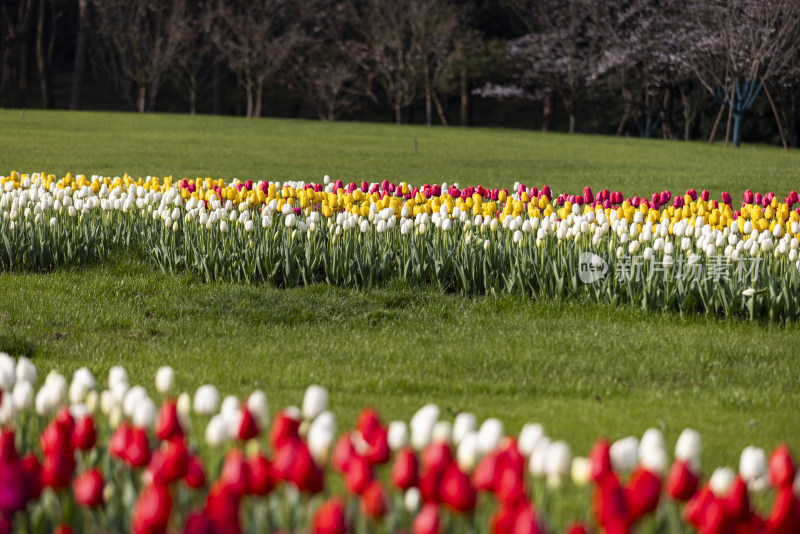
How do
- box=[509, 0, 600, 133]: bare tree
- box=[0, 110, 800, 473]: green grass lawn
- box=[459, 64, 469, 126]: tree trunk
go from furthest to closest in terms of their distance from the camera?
box=[459, 64, 469, 126]: tree trunk → box=[509, 0, 600, 133]: bare tree → box=[0, 110, 800, 473]: green grass lawn

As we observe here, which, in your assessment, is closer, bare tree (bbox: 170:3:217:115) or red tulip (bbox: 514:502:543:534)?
red tulip (bbox: 514:502:543:534)

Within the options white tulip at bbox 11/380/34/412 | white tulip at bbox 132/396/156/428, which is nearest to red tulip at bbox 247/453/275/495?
white tulip at bbox 132/396/156/428

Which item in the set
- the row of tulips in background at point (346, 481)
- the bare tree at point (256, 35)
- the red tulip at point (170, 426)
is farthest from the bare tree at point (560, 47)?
the red tulip at point (170, 426)

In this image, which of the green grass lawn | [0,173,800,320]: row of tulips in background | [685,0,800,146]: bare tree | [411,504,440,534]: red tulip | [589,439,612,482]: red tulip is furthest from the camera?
[685,0,800,146]: bare tree

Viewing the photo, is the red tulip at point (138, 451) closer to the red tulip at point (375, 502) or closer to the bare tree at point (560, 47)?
the red tulip at point (375, 502)

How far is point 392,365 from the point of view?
6.05 metres

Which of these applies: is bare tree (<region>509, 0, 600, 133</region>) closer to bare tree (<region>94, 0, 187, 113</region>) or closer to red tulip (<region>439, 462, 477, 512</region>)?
bare tree (<region>94, 0, 187, 113</region>)

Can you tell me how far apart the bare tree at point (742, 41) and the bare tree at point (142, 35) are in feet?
75.3

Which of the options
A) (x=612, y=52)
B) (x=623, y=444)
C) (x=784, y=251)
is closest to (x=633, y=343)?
(x=784, y=251)

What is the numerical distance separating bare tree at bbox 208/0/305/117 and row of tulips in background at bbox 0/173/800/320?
3918cm

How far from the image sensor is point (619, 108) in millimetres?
51188

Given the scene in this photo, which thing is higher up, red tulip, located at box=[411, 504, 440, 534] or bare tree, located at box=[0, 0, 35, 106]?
bare tree, located at box=[0, 0, 35, 106]

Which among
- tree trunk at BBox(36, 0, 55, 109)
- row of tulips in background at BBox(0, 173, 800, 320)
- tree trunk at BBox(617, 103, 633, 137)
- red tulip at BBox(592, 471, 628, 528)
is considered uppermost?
tree trunk at BBox(36, 0, 55, 109)

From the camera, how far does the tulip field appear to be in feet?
8.29
